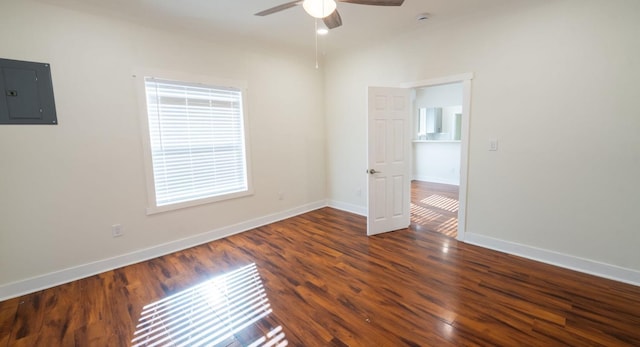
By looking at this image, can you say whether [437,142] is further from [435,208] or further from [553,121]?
[553,121]

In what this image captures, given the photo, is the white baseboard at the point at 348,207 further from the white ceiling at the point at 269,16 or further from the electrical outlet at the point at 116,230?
the electrical outlet at the point at 116,230

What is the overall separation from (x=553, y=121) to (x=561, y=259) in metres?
1.40

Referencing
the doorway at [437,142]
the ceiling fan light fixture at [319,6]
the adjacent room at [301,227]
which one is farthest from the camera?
the doorway at [437,142]

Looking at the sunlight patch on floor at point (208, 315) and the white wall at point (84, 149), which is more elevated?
the white wall at point (84, 149)

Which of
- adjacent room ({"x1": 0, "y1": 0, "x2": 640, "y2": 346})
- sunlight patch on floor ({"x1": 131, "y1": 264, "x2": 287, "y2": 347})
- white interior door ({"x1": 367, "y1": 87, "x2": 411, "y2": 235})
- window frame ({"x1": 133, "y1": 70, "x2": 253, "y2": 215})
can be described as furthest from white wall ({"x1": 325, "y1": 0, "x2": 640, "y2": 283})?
sunlight patch on floor ({"x1": 131, "y1": 264, "x2": 287, "y2": 347})

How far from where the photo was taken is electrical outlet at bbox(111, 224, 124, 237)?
285 centimetres

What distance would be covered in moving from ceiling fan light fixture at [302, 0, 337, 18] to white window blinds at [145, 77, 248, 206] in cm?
206

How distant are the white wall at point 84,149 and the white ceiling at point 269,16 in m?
0.17

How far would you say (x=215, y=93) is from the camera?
352 cm

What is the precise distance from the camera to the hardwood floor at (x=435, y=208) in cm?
386

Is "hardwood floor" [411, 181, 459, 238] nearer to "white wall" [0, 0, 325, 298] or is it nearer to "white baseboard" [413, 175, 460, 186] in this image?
"white baseboard" [413, 175, 460, 186]

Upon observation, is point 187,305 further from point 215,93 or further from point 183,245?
point 215,93

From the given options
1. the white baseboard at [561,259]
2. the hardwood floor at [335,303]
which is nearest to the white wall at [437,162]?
the white baseboard at [561,259]

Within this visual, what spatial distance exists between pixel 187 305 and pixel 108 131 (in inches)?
77.2
